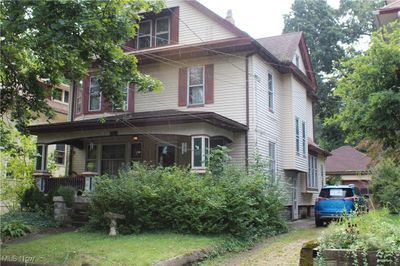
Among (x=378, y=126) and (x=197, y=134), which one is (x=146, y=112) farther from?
(x=378, y=126)

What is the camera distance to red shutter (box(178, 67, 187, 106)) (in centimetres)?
1895

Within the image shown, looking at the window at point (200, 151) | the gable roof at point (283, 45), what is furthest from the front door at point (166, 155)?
the gable roof at point (283, 45)

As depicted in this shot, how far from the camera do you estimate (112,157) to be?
2061 cm

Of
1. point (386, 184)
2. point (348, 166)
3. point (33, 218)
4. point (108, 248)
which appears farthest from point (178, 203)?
point (348, 166)

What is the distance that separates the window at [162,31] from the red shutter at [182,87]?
1.93 m

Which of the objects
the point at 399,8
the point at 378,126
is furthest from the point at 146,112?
the point at 399,8

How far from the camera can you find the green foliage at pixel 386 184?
17656 mm

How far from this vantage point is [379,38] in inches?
592

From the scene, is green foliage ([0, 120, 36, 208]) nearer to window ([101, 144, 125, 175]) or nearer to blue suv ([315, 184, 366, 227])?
window ([101, 144, 125, 175])

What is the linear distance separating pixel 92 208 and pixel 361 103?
933cm

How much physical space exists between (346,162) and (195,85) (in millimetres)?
24933

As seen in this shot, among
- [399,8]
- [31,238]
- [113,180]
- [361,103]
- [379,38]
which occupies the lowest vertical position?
[31,238]

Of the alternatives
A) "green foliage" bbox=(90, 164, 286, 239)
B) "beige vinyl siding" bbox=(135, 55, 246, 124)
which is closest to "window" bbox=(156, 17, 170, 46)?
"beige vinyl siding" bbox=(135, 55, 246, 124)

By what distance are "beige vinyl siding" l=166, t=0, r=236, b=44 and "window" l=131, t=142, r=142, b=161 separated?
16.2ft
